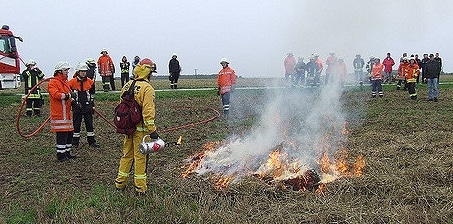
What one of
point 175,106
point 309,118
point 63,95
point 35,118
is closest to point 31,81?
point 35,118

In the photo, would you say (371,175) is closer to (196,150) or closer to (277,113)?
(196,150)

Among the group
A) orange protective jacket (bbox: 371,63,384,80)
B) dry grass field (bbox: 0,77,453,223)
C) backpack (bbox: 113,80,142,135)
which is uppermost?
orange protective jacket (bbox: 371,63,384,80)

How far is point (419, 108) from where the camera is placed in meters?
14.4

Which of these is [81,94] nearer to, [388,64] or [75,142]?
[75,142]

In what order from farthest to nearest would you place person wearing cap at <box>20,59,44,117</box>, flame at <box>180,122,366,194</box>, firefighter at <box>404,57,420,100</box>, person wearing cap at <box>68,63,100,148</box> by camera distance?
firefighter at <box>404,57,420,100</box>
person wearing cap at <box>20,59,44,117</box>
person wearing cap at <box>68,63,100,148</box>
flame at <box>180,122,366,194</box>

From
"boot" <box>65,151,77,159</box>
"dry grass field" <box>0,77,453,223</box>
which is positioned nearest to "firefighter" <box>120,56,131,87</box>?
"dry grass field" <box>0,77,453,223</box>

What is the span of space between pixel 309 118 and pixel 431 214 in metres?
7.31

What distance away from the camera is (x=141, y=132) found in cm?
648

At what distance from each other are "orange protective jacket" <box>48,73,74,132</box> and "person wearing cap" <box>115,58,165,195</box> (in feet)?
7.68

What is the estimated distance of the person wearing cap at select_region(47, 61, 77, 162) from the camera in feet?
27.3

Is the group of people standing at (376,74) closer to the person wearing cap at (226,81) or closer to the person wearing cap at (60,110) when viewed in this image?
the person wearing cap at (226,81)

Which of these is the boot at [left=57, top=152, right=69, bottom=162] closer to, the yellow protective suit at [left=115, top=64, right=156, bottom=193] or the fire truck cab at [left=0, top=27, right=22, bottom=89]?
the yellow protective suit at [left=115, top=64, right=156, bottom=193]

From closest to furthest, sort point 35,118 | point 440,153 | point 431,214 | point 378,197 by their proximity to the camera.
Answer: point 431,214 < point 378,197 < point 440,153 < point 35,118

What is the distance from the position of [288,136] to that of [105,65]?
42.3ft
